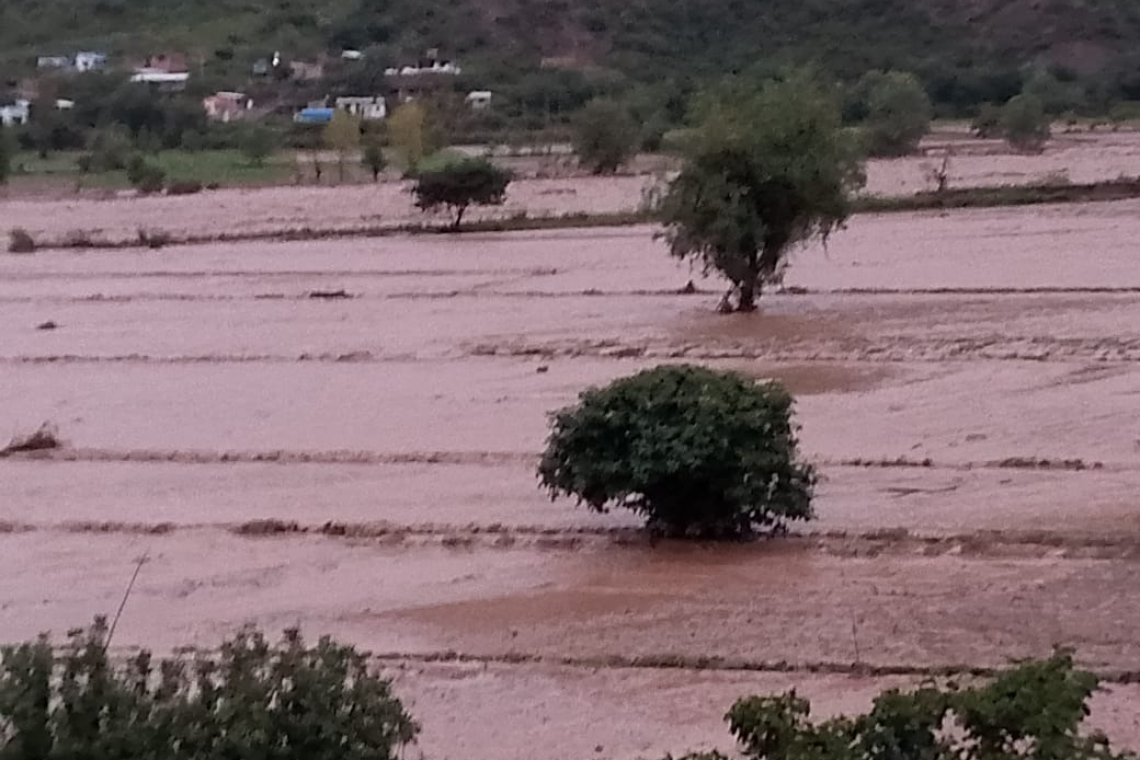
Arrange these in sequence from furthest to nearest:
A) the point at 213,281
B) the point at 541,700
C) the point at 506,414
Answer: the point at 213,281
the point at 506,414
the point at 541,700

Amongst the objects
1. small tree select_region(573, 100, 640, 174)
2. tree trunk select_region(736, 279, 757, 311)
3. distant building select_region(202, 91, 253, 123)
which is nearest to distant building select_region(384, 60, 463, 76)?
distant building select_region(202, 91, 253, 123)

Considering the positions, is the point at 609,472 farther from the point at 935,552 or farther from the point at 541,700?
the point at 541,700

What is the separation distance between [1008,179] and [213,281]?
24623mm

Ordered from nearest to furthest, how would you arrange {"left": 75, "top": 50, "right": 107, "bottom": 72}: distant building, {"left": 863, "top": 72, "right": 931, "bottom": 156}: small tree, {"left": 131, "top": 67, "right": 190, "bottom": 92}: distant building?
{"left": 863, "top": 72, "right": 931, "bottom": 156}: small tree
{"left": 131, "top": 67, "right": 190, "bottom": 92}: distant building
{"left": 75, "top": 50, "right": 107, "bottom": 72}: distant building

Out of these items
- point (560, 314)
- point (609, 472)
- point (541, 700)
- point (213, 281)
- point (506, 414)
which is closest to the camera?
point (541, 700)

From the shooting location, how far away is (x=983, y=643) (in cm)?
1086

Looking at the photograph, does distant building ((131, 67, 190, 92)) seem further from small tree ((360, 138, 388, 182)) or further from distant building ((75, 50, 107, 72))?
small tree ((360, 138, 388, 182))

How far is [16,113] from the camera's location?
3406 inches

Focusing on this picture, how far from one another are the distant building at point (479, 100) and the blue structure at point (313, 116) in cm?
627

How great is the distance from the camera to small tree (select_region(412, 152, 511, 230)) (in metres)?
43.5

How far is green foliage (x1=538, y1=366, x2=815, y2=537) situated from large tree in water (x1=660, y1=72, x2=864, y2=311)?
40.6ft

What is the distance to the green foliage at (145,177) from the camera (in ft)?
196

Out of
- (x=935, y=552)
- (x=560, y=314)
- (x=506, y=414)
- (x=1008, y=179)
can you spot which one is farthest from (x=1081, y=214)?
(x=935, y=552)

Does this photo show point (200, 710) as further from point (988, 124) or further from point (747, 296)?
point (988, 124)
